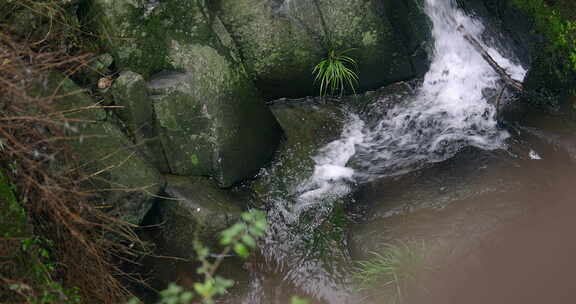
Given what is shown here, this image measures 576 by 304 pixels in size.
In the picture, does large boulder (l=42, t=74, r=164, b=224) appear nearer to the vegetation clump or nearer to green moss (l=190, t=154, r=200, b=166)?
green moss (l=190, t=154, r=200, b=166)

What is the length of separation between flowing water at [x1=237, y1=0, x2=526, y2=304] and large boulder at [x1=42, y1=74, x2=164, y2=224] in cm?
112

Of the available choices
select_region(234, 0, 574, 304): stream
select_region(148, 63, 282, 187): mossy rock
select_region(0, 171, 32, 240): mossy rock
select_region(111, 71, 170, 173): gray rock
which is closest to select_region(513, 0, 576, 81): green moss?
select_region(234, 0, 574, 304): stream

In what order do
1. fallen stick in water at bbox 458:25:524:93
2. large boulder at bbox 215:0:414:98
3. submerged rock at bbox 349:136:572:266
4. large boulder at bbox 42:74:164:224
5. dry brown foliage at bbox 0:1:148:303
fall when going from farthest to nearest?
1. large boulder at bbox 215:0:414:98
2. fallen stick in water at bbox 458:25:524:93
3. submerged rock at bbox 349:136:572:266
4. large boulder at bbox 42:74:164:224
5. dry brown foliage at bbox 0:1:148:303

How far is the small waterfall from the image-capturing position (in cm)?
492

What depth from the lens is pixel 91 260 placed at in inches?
139

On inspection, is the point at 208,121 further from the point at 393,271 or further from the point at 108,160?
the point at 393,271

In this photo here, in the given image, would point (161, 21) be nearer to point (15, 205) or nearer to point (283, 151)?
point (283, 151)

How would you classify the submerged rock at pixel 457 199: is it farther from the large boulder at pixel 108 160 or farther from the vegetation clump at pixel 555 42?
the large boulder at pixel 108 160

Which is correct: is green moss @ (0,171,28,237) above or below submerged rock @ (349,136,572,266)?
above

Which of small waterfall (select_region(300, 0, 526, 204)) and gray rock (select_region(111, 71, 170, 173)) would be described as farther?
small waterfall (select_region(300, 0, 526, 204))

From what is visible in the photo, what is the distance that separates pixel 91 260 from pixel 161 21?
6.91ft

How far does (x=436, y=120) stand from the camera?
5.27m

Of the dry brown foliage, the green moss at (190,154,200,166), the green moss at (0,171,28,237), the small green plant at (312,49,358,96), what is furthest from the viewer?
the small green plant at (312,49,358,96)

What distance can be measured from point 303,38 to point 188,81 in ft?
4.27
